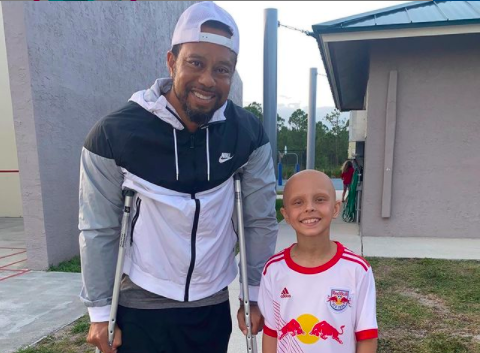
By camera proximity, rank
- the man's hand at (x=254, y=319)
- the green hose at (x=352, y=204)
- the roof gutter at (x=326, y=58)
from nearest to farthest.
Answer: the man's hand at (x=254, y=319) → the roof gutter at (x=326, y=58) → the green hose at (x=352, y=204)

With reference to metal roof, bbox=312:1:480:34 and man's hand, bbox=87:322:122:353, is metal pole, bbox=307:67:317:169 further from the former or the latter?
man's hand, bbox=87:322:122:353

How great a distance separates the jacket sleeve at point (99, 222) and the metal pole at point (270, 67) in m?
7.28

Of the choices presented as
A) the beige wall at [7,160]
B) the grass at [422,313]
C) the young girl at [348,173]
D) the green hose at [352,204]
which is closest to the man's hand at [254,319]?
the grass at [422,313]

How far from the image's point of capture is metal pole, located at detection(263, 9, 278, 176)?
8.95 metres

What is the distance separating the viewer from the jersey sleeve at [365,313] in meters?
1.79

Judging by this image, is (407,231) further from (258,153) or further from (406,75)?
(258,153)

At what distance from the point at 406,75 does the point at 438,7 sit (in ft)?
5.52

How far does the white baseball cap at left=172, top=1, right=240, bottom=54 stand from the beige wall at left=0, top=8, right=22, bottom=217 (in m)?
10.4

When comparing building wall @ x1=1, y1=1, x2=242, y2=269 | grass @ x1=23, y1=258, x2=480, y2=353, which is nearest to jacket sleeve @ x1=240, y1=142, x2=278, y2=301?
grass @ x1=23, y1=258, x2=480, y2=353

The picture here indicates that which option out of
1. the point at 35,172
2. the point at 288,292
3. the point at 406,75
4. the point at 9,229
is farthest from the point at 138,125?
the point at 9,229

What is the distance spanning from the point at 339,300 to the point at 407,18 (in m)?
6.20

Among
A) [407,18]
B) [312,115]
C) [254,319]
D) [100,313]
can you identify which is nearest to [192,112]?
[100,313]

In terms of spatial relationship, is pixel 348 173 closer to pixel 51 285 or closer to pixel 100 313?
pixel 51 285

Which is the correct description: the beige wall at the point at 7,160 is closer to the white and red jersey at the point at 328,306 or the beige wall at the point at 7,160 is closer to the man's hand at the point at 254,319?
the man's hand at the point at 254,319
